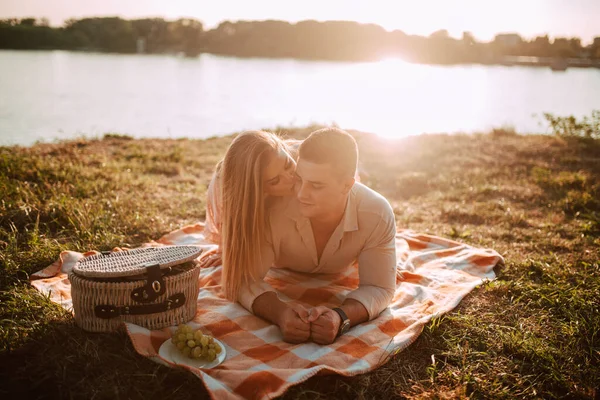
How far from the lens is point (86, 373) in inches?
87.7

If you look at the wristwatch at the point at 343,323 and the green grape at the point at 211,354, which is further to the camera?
the wristwatch at the point at 343,323

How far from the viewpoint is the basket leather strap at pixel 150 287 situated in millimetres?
2498

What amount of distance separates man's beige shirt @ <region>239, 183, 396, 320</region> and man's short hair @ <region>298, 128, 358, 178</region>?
322 millimetres

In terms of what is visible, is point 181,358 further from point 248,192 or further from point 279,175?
point 279,175

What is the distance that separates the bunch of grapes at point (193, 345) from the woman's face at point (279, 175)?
0.97m

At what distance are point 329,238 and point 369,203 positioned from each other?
0.36m

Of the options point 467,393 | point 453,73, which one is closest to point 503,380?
point 467,393

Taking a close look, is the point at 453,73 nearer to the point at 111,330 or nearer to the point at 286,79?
the point at 286,79

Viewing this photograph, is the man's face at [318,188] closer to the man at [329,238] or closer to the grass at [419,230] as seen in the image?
the man at [329,238]

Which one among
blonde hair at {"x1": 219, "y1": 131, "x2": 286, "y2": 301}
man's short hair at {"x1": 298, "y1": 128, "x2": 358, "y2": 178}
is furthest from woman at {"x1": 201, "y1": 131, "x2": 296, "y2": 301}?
man's short hair at {"x1": 298, "y1": 128, "x2": 358, "y2": 178}

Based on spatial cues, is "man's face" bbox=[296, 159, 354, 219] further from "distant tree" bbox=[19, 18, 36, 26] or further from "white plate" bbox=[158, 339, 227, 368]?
"distant tree" bbox=[19, 18, 36, 26]

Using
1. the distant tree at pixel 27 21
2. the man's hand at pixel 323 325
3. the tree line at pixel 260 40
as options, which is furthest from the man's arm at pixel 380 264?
the distant tree at pixel 27 21

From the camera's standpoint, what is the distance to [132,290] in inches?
98.2

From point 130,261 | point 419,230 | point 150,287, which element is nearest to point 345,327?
point 150,287
